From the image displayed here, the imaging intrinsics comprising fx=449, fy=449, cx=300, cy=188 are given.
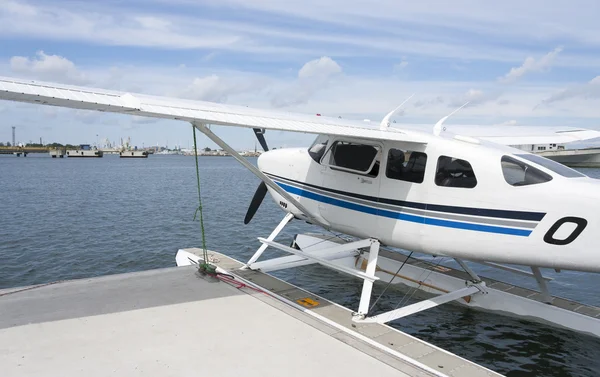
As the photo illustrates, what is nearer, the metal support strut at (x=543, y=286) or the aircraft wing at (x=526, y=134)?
the metal support strut at (x=543, y=286)

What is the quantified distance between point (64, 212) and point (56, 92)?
63.0 feet

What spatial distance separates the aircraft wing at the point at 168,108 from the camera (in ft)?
15.3

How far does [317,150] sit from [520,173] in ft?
11.2

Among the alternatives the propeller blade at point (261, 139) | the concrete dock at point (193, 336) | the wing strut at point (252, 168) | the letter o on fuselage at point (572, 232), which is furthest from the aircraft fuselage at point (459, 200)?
the propeller blade at point (261, 139)

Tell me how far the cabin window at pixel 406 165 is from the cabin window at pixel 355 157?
9.8 inches

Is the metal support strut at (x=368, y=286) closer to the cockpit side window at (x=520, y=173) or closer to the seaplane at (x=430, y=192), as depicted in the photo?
the seaplane at (x=430, y=192)

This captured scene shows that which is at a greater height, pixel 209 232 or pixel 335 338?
pixel 335 338

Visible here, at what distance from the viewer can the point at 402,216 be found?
6637 mm

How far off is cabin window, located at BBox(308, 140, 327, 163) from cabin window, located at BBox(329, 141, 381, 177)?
261 mm

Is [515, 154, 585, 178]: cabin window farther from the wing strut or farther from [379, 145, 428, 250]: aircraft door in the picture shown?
the wing strut

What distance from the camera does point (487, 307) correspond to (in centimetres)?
838

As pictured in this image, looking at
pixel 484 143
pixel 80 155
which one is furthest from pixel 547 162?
pixel 80 155

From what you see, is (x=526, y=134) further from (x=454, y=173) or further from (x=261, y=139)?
(x=261, y=139)

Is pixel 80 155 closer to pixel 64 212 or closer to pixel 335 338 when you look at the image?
pixel 64 212
